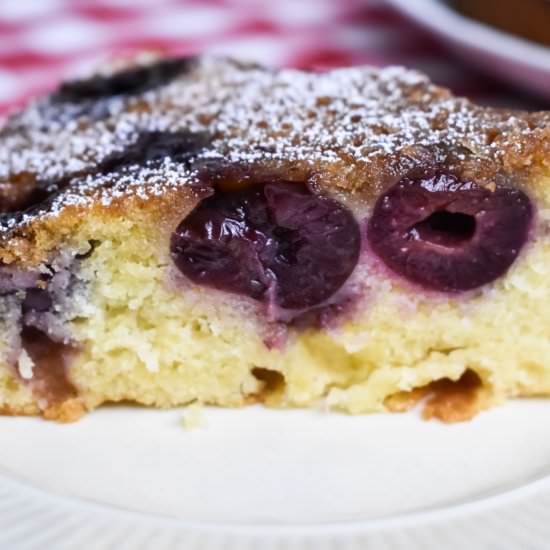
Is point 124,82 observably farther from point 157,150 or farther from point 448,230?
point 448,230

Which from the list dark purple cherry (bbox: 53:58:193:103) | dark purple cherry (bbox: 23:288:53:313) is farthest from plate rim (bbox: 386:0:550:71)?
dark purple cherry (bbox: 23:288:53:313)

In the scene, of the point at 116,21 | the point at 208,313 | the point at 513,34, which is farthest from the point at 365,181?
the point at 116,21

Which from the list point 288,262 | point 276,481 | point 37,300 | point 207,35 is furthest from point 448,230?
point 207,35

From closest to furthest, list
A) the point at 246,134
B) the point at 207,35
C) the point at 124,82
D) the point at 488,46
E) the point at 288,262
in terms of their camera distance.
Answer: the point at 288,262 → the point at 246,134 → the point at 124,82 → the point at 488,46 → the point at 207,35

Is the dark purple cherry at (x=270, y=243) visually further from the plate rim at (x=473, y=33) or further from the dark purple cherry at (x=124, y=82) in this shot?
the plate rim at (x=473, y=33)

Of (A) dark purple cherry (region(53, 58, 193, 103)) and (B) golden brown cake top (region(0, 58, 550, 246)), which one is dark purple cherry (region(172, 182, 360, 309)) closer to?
(B) golden brown cake top (region(0, 58, 550, 246))

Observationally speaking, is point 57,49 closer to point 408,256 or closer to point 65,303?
point 65,303
